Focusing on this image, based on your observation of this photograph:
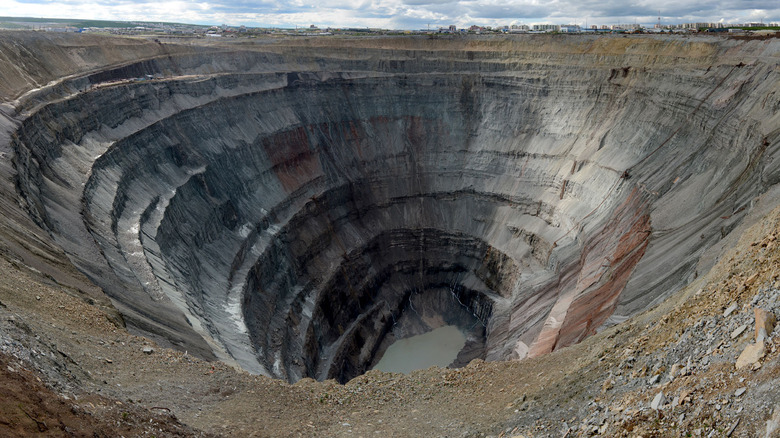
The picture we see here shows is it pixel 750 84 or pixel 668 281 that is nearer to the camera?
pixel 668 281

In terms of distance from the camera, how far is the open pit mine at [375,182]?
87.2 feet

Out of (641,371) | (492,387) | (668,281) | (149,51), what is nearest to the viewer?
(641,371)

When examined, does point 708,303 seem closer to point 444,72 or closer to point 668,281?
point 668,281

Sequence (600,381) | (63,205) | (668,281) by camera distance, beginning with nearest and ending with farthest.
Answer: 1. (600,381)
2. (668,281)
3. (63,205)

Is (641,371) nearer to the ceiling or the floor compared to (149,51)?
nearer to the floor

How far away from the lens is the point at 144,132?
3725 cm

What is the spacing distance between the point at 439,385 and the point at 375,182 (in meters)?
36.2

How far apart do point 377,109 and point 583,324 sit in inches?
1460

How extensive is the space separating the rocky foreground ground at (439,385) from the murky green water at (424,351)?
2065cm

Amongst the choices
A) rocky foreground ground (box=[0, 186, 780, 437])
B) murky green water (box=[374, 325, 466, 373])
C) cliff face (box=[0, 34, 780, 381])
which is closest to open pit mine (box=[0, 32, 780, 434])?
cliff face (box=[0, 34, 780, 381])

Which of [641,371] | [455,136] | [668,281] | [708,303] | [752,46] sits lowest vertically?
[641,371]

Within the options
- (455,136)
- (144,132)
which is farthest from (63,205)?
(455,136)

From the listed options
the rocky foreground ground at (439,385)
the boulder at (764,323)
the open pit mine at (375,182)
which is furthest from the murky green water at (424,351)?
the boulder at (764,323)

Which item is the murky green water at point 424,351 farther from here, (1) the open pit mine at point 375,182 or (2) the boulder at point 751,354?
(2) the boulder at point 751,354
